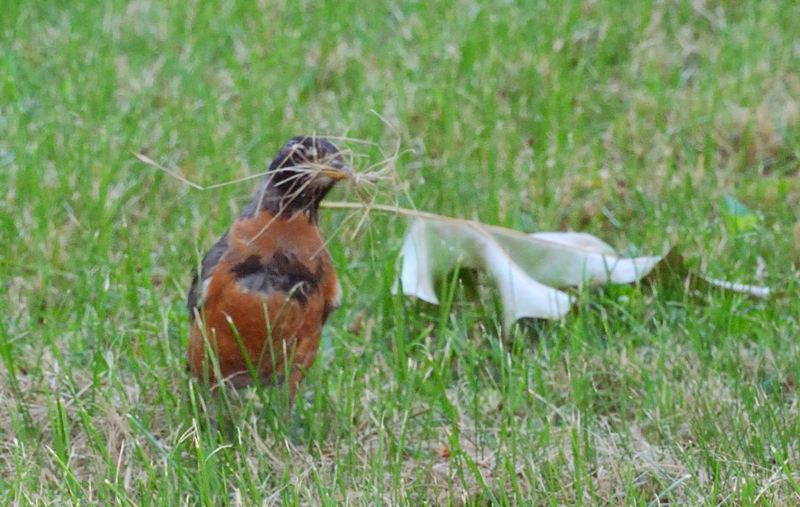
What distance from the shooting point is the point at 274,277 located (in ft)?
8.93

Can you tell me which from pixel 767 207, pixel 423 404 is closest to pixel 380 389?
pixel 423 404

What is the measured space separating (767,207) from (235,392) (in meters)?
2.28

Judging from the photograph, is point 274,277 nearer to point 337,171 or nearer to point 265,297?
point 265,297

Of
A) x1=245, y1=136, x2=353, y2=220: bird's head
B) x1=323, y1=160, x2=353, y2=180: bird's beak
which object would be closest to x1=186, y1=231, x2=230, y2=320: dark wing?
x1=245, y1=136, x2=353, y2=220: bird's head

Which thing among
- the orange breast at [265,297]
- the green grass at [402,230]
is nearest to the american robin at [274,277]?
the orange breast at [265,297]

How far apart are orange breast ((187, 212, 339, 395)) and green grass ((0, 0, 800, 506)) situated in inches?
6.5

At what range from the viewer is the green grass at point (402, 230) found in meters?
2.66

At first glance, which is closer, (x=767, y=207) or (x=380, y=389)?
(x=380, y=389)

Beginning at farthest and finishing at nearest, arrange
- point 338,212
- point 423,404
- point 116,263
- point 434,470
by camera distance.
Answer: point 338,212 → point 116,263 → point 423,404 → point 434,470

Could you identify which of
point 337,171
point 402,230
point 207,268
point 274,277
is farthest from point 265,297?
point 402,230

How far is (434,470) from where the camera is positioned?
2744 mm

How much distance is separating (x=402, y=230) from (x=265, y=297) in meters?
1.31

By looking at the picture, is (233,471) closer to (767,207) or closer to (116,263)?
(116,263)

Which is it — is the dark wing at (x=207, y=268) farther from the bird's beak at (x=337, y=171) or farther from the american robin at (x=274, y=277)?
the bird's beak at (x=337, y=171)
